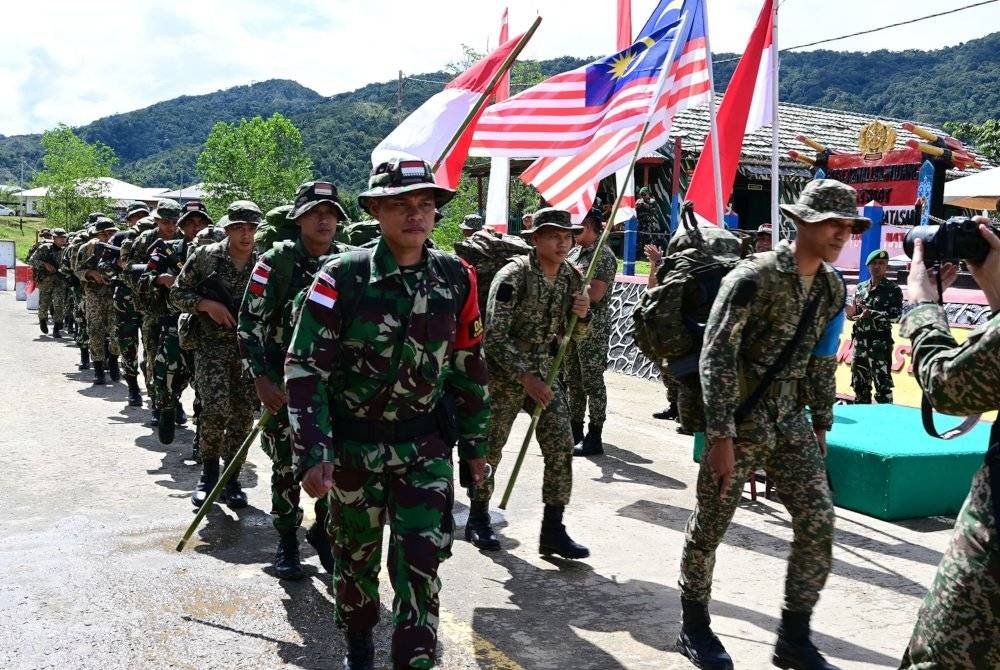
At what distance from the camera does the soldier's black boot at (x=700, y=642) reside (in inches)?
165

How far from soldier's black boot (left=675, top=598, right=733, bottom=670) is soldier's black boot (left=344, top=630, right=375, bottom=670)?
55.1 inches

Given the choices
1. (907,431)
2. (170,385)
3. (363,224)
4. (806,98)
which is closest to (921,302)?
(363,224)

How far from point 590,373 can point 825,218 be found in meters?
5.25

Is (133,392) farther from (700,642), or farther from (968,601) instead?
(968,601)

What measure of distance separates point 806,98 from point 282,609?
12676 cm

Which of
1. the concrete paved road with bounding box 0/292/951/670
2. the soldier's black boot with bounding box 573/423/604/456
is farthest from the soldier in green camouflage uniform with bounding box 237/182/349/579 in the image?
the soldier's black boot with bounding box 573/423/604/456

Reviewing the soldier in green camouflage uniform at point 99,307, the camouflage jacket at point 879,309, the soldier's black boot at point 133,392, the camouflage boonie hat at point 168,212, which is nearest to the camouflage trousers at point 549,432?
the camouflage jacket at point 879,309

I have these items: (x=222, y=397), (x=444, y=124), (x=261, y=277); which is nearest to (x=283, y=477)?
(x=261, y=277)

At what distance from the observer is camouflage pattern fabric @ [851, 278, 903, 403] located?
9.52 metres

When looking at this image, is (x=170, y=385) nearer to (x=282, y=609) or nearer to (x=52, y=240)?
(x=282, y=609)

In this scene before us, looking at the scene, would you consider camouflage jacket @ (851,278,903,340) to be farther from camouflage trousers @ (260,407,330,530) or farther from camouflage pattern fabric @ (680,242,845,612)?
camouflage trousers @ (260,407,330,530)

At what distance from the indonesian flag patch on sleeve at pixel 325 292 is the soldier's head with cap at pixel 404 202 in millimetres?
268

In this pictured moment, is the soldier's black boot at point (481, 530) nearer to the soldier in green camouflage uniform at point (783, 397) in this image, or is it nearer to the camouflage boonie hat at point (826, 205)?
the soldier in green camouflage uniform at point (783, 397)

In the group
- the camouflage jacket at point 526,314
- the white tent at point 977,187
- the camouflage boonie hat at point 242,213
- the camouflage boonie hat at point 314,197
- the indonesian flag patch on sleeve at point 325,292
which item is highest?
the white tent at point 977,187
